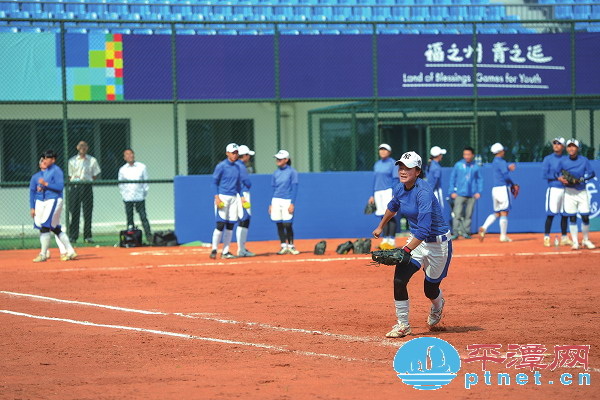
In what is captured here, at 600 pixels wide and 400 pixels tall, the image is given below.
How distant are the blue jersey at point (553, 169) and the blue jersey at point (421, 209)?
8.84m

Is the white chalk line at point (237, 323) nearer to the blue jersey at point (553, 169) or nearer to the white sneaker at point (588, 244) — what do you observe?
the blue jersey at point (553, 169)

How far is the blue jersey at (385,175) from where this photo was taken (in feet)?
62.2

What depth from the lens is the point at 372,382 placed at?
752 centimetres

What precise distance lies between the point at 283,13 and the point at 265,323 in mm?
19249

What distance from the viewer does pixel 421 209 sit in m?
9.38

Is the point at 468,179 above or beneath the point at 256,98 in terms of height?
beneath

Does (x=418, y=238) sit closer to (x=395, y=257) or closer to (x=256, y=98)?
(x=395, y=257)

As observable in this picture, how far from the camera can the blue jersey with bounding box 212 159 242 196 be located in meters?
17.7

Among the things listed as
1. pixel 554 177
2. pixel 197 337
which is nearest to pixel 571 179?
pixel 554 177

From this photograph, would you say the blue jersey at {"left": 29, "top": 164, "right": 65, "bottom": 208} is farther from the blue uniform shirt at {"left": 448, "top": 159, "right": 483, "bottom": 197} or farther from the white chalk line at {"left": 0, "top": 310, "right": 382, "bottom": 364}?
the blue uniform shirt at {"left": 448, "top": 159, "right": 483, "bottom": 197}

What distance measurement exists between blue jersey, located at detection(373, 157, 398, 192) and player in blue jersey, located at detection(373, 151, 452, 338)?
9.15 m

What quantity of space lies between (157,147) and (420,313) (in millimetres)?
14970

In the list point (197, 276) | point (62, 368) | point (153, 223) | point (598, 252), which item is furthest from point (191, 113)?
point (62, 368)

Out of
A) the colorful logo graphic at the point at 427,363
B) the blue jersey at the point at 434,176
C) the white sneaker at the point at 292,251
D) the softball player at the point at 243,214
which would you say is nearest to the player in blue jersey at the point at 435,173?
the blue jersey at the point at 434,176
